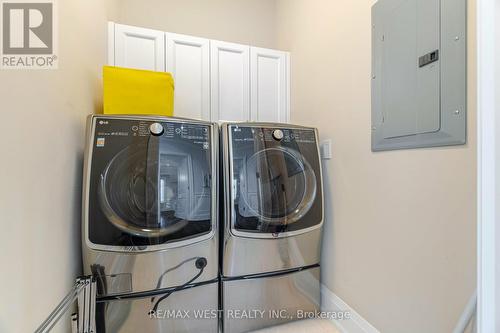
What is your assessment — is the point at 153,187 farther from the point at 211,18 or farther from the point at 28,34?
the point at 211,18

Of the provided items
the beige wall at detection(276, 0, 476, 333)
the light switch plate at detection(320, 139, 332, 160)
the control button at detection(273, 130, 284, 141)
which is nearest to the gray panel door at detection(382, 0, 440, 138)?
the beige wall at detection(276, 0, 476, 333)

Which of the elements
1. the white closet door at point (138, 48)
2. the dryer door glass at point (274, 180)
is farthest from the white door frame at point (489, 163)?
the white closet door at point (138, 48)

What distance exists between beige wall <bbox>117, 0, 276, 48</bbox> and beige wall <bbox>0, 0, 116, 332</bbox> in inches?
32.7

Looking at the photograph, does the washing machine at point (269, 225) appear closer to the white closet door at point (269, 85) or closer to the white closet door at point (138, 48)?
the white closet door at point (269, 85)

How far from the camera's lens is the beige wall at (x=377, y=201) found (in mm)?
824

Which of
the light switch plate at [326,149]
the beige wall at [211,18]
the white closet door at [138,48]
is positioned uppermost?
the beige wall at [211,18]

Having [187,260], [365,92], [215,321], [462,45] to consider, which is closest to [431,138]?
[462,45]

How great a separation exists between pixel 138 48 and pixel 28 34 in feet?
2.88

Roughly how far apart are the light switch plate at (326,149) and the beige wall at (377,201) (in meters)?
Result: 0.04

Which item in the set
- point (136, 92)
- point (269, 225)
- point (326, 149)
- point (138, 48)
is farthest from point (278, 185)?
point (138, 48)

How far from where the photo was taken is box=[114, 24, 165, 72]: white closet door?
1.64 metres

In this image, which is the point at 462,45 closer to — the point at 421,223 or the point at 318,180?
the point at 421,223

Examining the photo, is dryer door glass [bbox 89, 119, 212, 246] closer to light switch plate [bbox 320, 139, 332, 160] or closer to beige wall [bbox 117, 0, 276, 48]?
light switch plate [bbox 320, 139, 332, 160]

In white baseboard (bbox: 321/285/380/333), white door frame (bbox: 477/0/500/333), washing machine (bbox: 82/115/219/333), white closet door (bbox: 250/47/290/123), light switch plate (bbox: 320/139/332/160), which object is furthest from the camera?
white closet door (bbox: 250/47/290/123)
